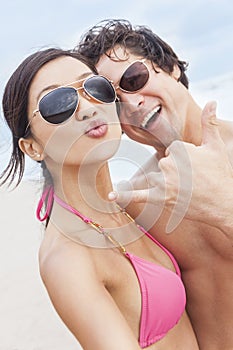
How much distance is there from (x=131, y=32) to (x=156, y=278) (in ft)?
4.12

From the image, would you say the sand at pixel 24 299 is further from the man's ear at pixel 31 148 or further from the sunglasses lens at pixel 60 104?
the sunglasses lens at pixel 60 104

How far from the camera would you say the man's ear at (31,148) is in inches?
91.3

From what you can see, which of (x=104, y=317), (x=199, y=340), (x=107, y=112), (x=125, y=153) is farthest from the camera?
(x=199, y=340)

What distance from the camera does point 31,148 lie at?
235 centimetres

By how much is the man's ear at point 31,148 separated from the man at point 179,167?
379mm

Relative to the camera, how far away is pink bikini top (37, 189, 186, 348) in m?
2.21

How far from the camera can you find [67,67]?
2.28 metres

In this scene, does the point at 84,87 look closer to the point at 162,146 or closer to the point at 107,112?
the point at 107,112

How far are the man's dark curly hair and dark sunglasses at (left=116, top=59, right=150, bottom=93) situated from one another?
7 cm

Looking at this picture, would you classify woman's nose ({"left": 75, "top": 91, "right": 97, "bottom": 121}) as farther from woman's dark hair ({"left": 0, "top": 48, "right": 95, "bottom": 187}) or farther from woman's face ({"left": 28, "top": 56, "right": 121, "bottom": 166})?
woman's dark hair ({"left": 0, "top": 48, "right": 95, "bottom": 187})

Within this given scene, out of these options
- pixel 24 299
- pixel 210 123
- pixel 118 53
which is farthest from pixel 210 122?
pixel 24 299

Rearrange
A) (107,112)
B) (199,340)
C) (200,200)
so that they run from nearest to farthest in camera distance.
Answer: (200,200)
(107,112)
(199,340)

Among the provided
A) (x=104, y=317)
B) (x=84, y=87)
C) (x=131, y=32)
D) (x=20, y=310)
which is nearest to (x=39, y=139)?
(x=84, y=87)

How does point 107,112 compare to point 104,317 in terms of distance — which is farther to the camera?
point 107,112
